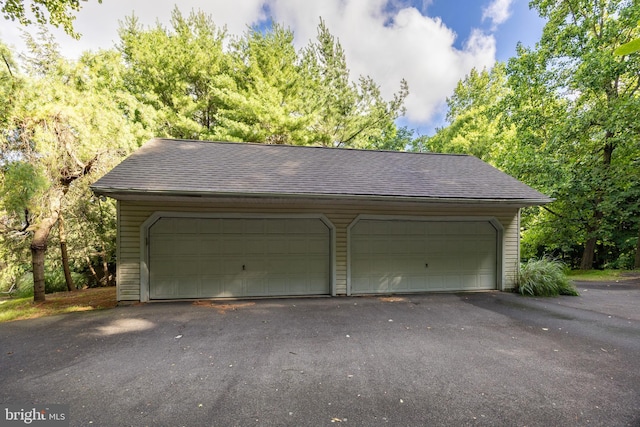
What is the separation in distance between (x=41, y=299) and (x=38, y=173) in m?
3.06

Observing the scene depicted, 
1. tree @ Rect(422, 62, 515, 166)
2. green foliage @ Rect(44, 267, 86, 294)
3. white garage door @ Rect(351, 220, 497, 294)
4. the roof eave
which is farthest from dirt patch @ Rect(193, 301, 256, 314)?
tree @ Rect(422, 62, 515, 166)

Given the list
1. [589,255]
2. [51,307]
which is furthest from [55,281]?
[589,255]

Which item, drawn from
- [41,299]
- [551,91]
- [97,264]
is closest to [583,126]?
[551,91]

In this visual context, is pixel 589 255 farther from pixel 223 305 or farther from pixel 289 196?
pixel 223 305

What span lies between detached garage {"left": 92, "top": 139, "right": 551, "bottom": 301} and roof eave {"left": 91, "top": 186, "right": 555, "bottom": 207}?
2cm

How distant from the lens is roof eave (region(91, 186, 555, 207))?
5172 millimetres

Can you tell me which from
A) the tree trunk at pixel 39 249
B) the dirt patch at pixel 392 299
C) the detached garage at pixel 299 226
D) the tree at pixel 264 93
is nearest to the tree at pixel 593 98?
the detached garage at pixel 299 226

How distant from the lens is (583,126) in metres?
11.1

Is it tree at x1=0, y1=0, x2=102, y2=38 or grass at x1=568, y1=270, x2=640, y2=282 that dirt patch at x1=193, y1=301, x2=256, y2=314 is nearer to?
tree at x1=0, y1=0, x2=102, y2=38

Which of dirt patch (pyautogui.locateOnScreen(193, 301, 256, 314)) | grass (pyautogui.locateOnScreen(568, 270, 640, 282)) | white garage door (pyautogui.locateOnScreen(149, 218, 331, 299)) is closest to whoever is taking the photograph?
dirt patch (pyautogui.locateOnScreen(193, 301, 256, 314))

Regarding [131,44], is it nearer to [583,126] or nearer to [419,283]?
[419,283]

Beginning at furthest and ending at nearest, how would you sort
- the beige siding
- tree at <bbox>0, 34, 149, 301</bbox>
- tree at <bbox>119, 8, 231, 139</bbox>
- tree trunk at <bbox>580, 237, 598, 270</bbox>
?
1. tree at <bbox>119, 8, 231, 139</bbox>
2. tree trunk at <bbox>580, 237, 598, 270</bbox>
3. the beige siding
4. tree at <bbox>0, 34, 149, 301</bbox>

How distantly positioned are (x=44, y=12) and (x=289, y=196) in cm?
581

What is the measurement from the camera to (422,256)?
22.6 feet
